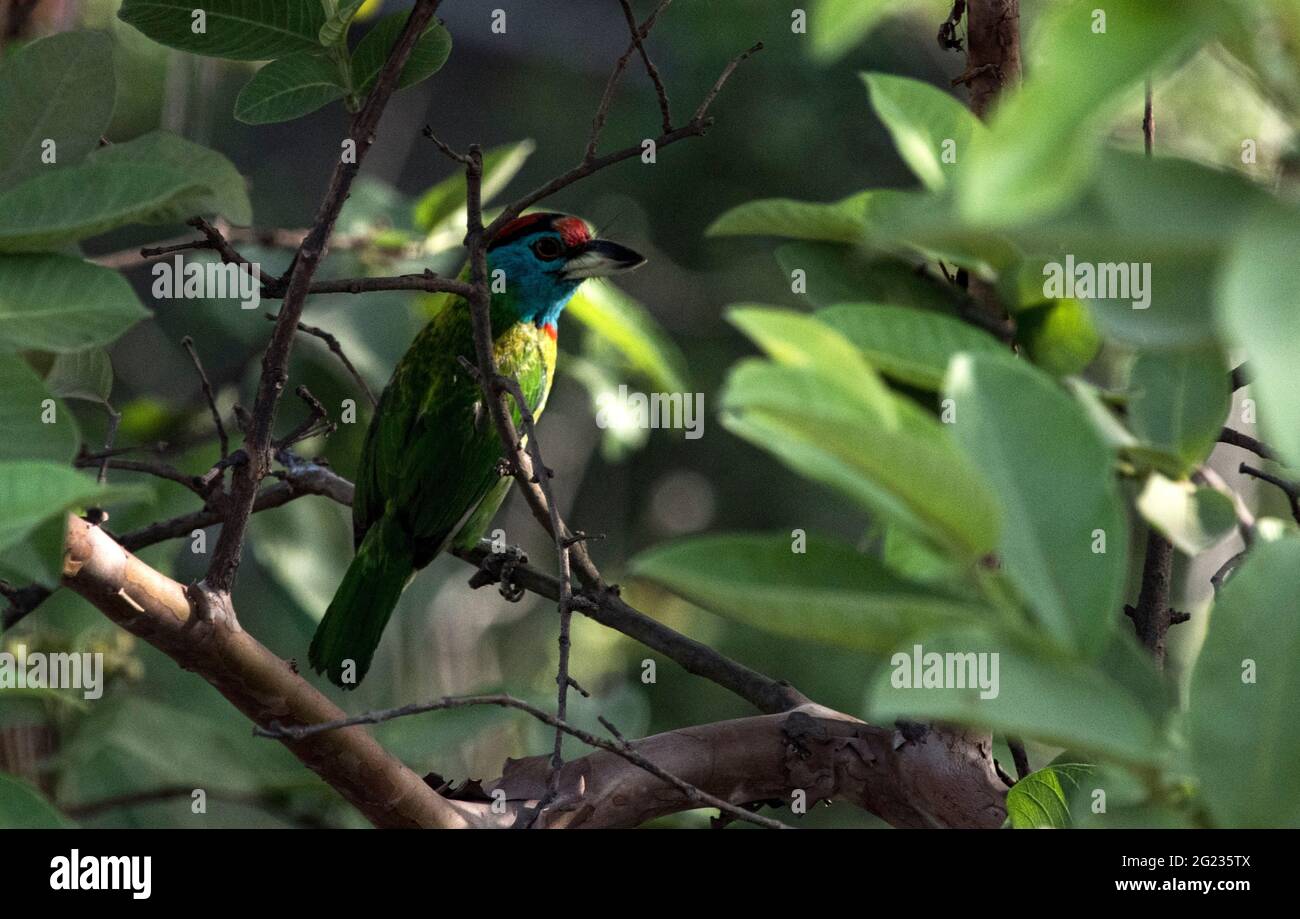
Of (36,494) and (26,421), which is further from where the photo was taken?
(26,421)

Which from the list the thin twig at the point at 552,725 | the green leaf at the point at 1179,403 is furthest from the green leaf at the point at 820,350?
the thin twig at the point at 552,725

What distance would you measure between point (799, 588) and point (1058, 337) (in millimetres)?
399

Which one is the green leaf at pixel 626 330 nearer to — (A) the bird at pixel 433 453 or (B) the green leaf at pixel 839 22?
(A) the bird at pixel 433 453

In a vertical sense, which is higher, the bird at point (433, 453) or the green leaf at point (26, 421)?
the bird at point (433, 453)

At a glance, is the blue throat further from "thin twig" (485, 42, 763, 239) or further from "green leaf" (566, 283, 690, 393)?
"thin twig" (485, 42, 763, 239)

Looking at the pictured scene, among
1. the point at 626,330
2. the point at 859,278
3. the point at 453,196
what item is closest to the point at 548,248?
the point at 453,196

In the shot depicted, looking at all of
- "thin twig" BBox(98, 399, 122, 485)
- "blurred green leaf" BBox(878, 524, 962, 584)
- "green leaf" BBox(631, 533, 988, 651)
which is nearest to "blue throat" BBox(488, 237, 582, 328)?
"thin twig" BBox(98, 399, 122, 485)

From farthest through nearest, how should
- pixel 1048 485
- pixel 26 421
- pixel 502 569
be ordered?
pixel 502 569 → pixel 26 421 → pixel 1048 485

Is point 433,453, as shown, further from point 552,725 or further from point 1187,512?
point 1187,512

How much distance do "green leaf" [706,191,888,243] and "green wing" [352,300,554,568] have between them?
1.42 metres

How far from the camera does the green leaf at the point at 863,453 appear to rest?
54 cm

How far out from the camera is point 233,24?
3.70 feet

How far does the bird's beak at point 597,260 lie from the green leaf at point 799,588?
2.05 m
